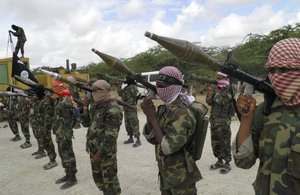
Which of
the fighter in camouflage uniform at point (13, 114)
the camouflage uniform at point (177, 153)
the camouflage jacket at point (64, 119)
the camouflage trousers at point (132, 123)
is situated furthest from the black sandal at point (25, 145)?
the camouflage uniform at point (177, 153)

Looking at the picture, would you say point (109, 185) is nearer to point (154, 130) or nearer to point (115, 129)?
point (115, 129)

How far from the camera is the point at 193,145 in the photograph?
8.87ft

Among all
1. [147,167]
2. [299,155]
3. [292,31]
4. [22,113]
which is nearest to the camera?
[299,155]

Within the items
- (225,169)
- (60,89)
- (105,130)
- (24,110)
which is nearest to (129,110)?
(60,89)

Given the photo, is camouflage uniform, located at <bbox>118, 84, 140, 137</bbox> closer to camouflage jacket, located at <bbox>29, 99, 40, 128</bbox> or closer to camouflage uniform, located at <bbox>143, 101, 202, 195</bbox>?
camouflage jacket, located at <bbox>29, 99, 40, 128</bbox>

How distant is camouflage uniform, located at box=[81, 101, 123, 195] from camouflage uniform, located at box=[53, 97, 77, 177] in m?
1.36

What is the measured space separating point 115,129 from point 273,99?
7.43 ft

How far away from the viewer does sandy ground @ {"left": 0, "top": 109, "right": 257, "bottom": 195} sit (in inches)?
187

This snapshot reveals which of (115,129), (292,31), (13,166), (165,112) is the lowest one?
(13,166)

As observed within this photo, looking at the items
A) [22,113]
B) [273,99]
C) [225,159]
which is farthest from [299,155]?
[22,113]

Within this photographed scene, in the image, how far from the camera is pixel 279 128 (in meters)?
1.77

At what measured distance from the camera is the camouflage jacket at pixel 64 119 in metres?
5.07

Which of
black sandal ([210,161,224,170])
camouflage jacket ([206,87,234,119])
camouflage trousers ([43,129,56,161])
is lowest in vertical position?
black sandal ([210,161,224,170])

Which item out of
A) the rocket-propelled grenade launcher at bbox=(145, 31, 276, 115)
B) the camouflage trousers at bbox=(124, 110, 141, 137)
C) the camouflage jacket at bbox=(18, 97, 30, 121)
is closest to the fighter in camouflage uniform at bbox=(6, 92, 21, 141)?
the camouflage jacket at bbox=(18, 97, 30, 121)
